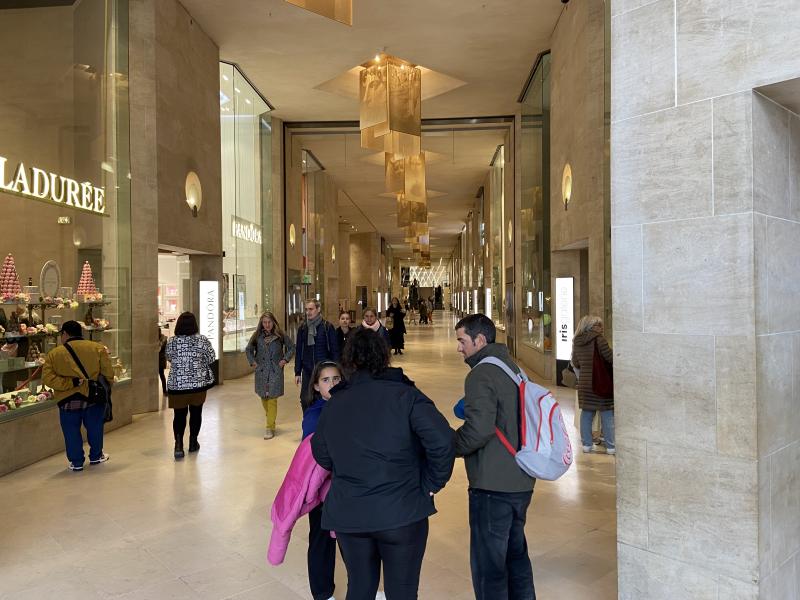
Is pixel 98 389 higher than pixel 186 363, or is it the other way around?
pixel 186 363

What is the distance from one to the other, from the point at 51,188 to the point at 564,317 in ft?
27.0

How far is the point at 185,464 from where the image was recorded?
626cm

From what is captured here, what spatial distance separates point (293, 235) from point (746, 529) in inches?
645

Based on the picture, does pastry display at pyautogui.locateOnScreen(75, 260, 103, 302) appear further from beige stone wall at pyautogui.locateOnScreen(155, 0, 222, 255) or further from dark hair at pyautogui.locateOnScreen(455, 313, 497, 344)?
dark hair at pyautogui.locateOnScreen(455, 313, 497, 344)

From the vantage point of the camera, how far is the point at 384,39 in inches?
453

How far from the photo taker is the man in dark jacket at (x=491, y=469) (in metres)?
2.62

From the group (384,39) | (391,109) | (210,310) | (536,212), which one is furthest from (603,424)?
(384,39)

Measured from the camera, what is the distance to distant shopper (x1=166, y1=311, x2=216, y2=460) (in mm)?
6371

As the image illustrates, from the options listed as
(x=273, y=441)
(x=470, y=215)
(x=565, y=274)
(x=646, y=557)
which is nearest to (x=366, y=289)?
(x=470, y=215)

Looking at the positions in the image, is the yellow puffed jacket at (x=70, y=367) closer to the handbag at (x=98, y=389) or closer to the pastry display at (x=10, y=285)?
the handbag at (x=98, y=389)

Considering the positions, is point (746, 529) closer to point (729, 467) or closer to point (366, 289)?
point (729, 467)

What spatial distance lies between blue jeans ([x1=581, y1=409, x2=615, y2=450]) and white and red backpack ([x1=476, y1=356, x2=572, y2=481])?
4052 millimetres

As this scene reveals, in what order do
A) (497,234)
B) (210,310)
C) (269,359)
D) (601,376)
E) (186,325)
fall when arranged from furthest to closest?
(497,234)
(210,310)
(269,359)
(186,325)
(601,376)

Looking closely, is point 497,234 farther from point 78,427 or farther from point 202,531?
point 202,531
